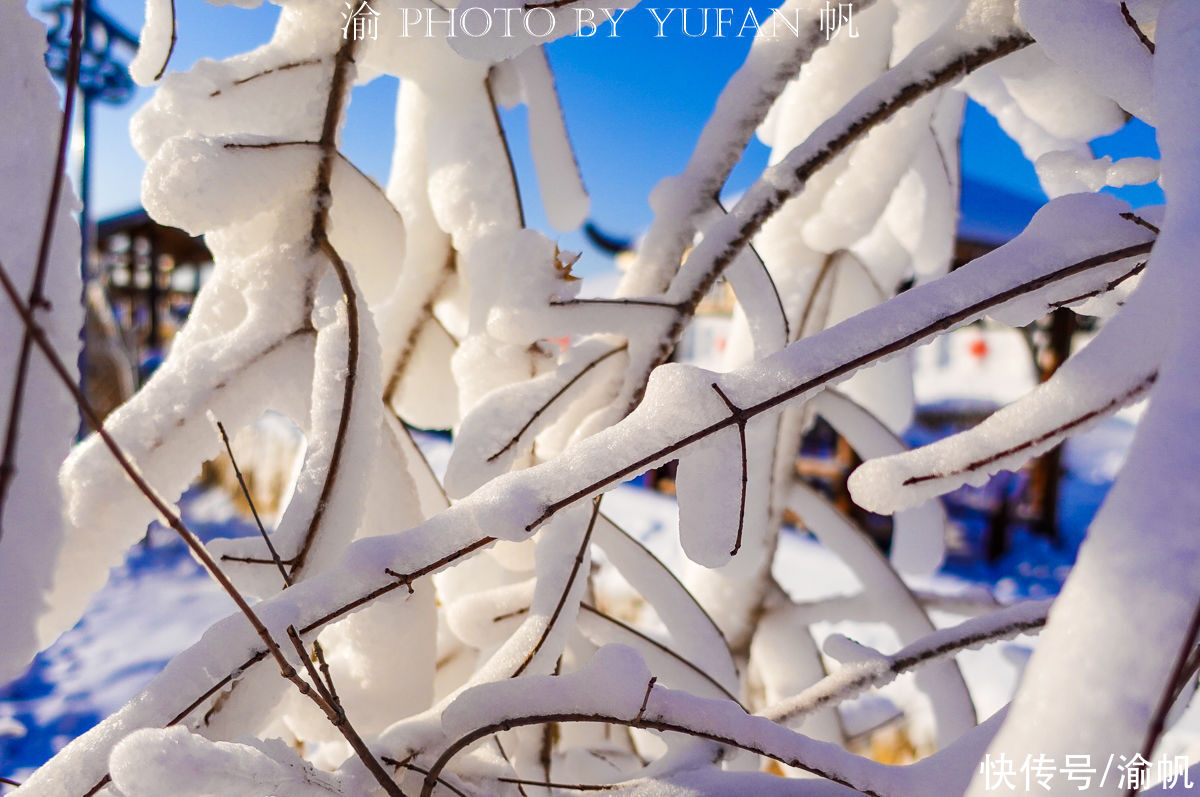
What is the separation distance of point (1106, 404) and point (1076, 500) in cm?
575

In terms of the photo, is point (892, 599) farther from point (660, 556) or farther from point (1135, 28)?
point (660, 556)

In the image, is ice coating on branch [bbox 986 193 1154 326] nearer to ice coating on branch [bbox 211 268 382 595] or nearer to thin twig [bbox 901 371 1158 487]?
thin twig [bbox 901 371 1158 487]

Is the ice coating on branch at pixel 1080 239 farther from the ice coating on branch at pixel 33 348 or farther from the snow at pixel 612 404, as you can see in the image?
the ice coating on branch at pixel 33 348

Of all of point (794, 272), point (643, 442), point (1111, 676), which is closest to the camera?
point (1111, 676)

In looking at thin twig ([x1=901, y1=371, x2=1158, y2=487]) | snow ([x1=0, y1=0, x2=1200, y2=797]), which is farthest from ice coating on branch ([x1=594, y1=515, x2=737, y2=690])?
thin twig ([x1=901, y1=371, x2=1158, y2=487])

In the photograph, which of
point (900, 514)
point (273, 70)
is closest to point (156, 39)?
point (273, 70)

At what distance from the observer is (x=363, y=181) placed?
18.6 inches

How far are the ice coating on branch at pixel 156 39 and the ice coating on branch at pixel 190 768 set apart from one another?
0.39 meters

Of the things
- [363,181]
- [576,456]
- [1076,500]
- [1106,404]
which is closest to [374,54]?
[363,181]

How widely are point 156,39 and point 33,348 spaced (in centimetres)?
23

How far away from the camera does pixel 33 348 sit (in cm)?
34

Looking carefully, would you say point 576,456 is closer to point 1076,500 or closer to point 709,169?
point 709,169

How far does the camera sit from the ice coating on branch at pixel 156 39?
438 mm

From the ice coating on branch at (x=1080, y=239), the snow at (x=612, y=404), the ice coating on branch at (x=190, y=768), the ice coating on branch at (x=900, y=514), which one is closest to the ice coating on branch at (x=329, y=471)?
the snow at (x=612, y=404)
